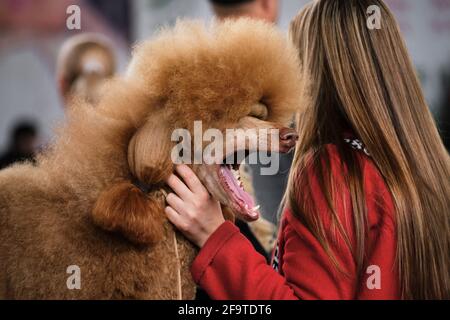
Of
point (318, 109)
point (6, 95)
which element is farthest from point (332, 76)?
point (6, 95)

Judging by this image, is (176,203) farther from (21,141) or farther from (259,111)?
(21,141)

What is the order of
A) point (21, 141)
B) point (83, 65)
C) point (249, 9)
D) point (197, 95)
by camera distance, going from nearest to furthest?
point (197, 95) < point (249, 9) < point (83, 65) < point (21, 141)

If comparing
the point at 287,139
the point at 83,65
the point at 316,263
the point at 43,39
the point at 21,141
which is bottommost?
the point at 316,263

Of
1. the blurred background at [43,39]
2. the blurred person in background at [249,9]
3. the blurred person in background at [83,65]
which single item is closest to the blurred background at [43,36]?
the blurred background at [43,39]

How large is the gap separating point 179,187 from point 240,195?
106mm

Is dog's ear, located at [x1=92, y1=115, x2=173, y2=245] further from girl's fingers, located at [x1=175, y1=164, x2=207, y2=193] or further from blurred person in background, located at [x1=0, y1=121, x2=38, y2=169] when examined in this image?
blurred person in background, located at [x1=0, y1=121, x2=38, y2=169]

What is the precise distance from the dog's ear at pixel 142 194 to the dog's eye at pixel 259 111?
6.2 inches

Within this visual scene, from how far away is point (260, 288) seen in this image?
37.3 inches

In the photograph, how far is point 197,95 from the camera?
0.95 m

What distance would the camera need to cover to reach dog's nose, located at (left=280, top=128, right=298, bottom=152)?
0.97 meters

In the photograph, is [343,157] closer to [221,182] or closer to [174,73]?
[221,182]

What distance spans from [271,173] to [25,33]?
196 cm

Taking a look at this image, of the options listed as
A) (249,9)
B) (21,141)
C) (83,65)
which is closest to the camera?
(249,9)

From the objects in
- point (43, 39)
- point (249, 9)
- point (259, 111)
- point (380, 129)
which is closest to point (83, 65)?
point (249, 9)
